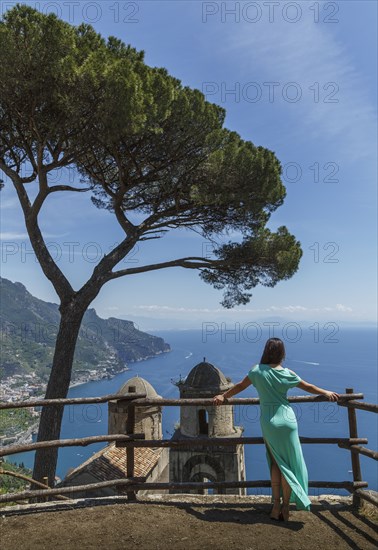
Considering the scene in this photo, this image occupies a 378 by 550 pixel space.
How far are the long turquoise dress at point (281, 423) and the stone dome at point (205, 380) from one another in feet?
49.5

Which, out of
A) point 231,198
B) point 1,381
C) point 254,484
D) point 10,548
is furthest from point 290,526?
point 1,381

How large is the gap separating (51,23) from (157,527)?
10.5 metres

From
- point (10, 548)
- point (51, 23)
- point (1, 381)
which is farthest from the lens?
point (1, 381)

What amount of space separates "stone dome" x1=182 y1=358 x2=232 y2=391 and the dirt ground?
14.3m

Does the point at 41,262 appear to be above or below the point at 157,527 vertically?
above

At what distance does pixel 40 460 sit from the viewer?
9.64m

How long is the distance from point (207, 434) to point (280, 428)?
1688 centimetres

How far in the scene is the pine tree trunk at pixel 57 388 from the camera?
31.7 feet

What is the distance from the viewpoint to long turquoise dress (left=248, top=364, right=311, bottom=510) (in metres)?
4.03

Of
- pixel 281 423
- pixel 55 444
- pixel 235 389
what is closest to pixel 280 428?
pixel 281 423

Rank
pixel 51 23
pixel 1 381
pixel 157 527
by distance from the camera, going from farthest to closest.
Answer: pixel 1 381 < pixel 51 23 < pixel 157 527

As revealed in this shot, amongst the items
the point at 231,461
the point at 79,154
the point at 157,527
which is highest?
the point at 79,154

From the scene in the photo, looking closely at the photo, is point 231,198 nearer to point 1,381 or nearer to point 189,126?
point 189,126

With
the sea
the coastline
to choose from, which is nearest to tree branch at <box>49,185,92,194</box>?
the sea
